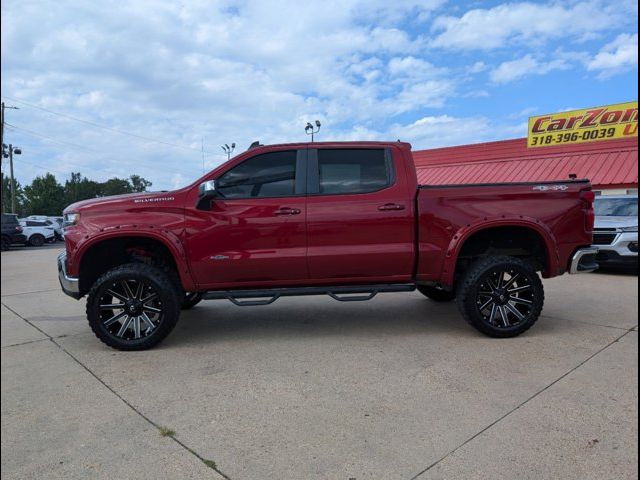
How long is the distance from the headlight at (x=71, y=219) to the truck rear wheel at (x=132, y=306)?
60 cm

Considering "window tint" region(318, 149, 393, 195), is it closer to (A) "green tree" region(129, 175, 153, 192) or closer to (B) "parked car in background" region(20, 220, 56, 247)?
(B) "parked car in background" region(20, 220, 56, 247)

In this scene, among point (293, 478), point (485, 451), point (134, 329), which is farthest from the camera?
point (134, 329)

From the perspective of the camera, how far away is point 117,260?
493 centimetres

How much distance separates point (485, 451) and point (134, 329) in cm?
338

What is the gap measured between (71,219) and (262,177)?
1923mm

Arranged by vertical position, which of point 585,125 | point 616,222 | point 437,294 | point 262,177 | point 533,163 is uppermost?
point 585,125

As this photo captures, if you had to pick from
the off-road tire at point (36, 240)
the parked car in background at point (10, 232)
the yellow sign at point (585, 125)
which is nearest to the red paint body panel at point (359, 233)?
the yellow sign at point (585, 125)

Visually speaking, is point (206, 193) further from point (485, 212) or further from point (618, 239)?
point (618, 239)

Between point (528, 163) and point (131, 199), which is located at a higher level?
point (528, 163)

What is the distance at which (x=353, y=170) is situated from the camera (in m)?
4.82

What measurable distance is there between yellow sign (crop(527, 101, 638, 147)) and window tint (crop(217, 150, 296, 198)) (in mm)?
19044

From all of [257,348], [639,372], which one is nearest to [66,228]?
[257,348]

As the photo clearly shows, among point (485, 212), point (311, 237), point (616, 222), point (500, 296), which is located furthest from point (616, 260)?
point (311, 237)

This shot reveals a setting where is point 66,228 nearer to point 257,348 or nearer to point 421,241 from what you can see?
point 257,348
